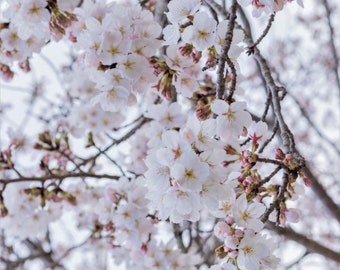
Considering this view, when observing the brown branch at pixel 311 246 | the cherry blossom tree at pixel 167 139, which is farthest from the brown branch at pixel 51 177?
the brown branch at pixel 311 246

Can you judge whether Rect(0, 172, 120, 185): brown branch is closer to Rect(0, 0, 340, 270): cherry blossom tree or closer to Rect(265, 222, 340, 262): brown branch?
Rect(0, 0, 340, 270): cherry blossom tree

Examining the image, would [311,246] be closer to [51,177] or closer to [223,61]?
[51,177]

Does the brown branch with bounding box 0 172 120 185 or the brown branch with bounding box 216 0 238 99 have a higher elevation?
the brown branch with bounding box 0 172 120 185

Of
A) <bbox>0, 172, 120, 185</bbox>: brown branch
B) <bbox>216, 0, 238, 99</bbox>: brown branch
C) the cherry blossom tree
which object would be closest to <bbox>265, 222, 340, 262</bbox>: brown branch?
the cherry blossom tree

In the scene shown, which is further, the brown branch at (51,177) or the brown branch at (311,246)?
the brown branch at (311,246)

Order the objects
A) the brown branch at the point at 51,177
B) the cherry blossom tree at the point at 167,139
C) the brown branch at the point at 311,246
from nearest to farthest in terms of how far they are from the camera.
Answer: the cherry blossom tree at the point at 167,139
the brown branch at the point at 51,177
the brown branch at the point at 311,246

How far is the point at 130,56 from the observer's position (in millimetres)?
1401

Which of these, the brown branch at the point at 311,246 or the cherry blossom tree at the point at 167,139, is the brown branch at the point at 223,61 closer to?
the cherry blossom tree at the point at 167,139

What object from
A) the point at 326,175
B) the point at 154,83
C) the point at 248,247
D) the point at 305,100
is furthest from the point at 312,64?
the point at 248,247

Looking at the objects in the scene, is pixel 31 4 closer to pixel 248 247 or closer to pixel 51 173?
pixel 51 173

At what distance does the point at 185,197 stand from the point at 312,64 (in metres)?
4.52

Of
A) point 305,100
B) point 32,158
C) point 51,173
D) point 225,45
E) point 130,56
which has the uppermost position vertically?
point 305,100

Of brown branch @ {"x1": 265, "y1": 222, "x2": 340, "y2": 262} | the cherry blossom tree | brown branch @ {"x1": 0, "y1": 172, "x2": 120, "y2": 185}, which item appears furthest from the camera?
brown branch @ {"x1": 265, "y1": 222, "x2": 340, "y2": 262}

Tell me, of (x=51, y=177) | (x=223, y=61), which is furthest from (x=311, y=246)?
(x=223, y=61)
